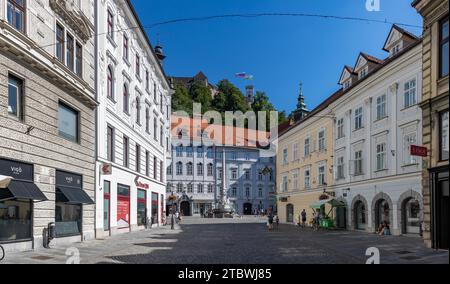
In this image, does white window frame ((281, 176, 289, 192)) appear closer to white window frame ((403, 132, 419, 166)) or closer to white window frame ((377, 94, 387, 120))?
white window frame ((377, 94, 387, 120))

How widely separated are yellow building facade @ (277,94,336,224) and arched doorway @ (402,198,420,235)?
800 centimetres

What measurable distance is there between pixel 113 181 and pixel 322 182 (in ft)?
44.4

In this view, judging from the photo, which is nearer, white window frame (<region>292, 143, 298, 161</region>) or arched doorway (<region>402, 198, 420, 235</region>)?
arched doorway (<region>402, 198, 420, 235</region>)

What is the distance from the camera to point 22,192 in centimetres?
1024

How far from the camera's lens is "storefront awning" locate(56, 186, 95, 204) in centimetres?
1287

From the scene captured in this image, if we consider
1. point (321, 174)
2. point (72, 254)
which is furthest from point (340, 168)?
point (72, 254)

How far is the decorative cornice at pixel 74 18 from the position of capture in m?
12.9

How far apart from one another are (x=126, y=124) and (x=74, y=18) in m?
7.04

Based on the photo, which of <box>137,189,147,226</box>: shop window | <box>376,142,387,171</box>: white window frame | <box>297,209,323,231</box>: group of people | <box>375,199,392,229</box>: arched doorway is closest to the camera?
<box>376,142,387,171</box>: white window frame

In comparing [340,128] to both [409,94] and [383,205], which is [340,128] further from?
[409,94]

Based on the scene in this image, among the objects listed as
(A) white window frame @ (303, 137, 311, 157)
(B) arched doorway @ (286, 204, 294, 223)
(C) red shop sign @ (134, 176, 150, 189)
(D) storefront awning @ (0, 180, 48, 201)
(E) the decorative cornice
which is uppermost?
(E) the decorative cornice

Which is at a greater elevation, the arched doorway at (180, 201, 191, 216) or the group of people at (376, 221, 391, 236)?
the group of people at (376, 221, 391, 236)

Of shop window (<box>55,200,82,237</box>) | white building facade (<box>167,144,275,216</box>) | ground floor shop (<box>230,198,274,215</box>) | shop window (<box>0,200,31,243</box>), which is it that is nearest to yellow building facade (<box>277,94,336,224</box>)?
white building facade (<box>167,144,275,216</box>)
